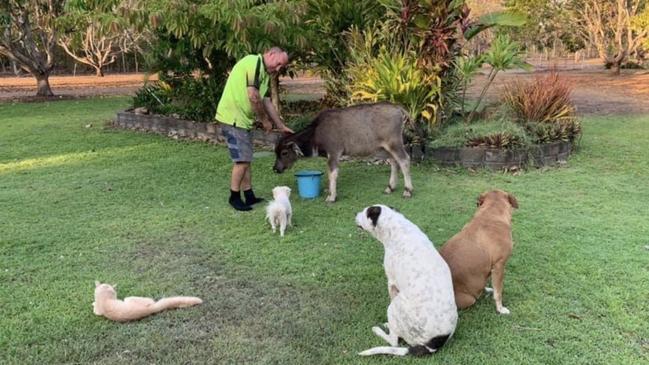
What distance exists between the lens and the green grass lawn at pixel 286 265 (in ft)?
11.2

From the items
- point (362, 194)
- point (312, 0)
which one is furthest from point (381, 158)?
point (312, 0)

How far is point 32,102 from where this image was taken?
1800 centimetres

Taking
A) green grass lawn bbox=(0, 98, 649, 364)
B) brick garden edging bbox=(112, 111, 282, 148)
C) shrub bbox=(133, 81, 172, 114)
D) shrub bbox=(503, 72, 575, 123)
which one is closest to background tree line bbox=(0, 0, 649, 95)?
shrub bbox=(133, 81, 172, 114)

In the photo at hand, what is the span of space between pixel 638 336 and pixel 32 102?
19.0 meters

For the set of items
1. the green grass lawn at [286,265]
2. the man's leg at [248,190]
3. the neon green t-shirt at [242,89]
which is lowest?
the green grass lawn at [286,265]

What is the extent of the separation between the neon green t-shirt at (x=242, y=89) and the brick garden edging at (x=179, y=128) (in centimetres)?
347

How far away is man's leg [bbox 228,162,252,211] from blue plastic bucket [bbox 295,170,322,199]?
0.71m

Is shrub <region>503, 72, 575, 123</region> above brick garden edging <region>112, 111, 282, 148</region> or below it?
above

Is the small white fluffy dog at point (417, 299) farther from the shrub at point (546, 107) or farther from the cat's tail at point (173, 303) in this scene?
the shrub at point (546, 107)

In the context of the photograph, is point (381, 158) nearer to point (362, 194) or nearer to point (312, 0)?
point (362, 194)

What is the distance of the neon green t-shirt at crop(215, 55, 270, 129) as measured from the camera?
5848 mm

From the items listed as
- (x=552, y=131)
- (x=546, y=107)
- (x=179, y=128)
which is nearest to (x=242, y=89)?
(x=552, y=131)

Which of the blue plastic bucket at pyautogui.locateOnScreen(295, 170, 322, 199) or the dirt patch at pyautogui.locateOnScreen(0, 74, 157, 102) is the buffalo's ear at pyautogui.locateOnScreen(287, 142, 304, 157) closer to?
the blue plastic bucket at pyautogui.locateOnScreen(295, 170, 322, 199)

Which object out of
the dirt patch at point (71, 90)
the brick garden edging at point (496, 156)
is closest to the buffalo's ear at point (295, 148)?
the brick garden edging at point (496, 156)
